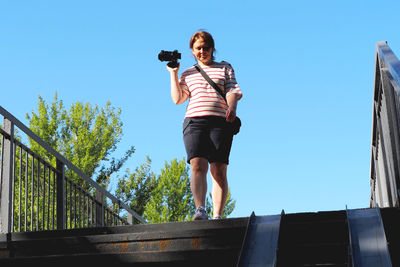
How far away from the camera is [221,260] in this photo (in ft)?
9.45

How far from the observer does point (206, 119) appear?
4.39 metres

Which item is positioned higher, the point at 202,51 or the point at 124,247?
the point at 202,51

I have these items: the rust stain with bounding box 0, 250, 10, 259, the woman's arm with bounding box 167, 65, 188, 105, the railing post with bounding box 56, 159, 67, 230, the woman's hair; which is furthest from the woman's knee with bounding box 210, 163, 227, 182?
the railing post with bounding box 56, 159, 67, 230

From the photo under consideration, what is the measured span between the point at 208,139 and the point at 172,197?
1887 centimetres

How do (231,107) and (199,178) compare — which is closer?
(199,178)

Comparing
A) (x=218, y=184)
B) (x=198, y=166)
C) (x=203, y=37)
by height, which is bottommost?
(x=218, y=184)

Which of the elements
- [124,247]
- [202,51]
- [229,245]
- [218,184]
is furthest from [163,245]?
[202,51]

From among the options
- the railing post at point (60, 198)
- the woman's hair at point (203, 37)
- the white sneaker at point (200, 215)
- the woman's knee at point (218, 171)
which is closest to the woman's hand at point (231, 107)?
the woman's knee at point (218, 171)

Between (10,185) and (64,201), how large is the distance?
1176mm

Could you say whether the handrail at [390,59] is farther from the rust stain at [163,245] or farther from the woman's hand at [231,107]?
the rust stain at [163,245]

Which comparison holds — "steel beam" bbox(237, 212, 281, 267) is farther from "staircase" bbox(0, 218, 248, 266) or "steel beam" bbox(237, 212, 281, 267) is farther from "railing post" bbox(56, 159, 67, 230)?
"railing post" bbox(56, 159, 67, 230)

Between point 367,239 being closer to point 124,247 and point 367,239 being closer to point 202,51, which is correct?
point 124,247

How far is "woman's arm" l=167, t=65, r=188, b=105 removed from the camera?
180 inches

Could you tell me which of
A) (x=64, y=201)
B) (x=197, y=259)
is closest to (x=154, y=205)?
(x=64, y=201)
